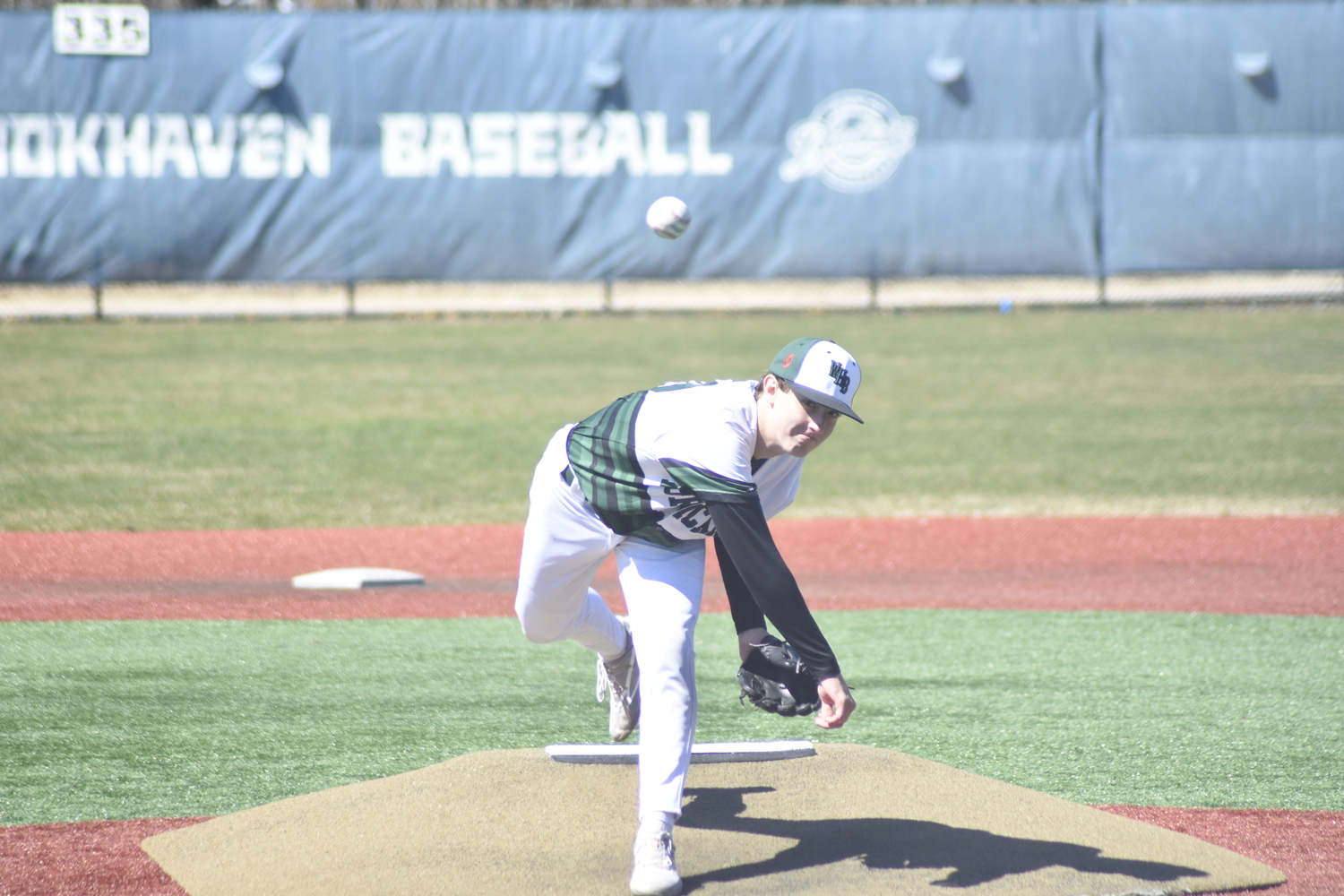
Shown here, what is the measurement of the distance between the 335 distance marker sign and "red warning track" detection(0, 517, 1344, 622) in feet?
33.0

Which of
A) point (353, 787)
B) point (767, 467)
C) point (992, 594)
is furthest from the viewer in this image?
point (992, 594)

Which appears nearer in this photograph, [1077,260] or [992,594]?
[992,594]

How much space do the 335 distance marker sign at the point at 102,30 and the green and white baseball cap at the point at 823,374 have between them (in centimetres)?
1570

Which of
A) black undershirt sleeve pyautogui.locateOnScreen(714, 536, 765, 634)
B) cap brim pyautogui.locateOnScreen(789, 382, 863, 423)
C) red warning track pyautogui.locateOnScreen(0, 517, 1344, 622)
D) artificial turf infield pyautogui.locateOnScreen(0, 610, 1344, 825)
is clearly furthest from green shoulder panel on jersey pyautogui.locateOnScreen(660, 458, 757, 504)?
red warning track pyautogui.locateOnScreen(0, 517, 1344, 622)

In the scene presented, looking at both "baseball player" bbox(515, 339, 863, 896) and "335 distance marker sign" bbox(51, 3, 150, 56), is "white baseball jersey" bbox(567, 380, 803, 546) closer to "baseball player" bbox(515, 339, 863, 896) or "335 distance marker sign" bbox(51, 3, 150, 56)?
"baseball player" bbox(515, 339, 863, 896)

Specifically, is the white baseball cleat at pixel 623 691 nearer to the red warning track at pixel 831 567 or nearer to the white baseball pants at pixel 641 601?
the white baseball pants at pixel 641 601

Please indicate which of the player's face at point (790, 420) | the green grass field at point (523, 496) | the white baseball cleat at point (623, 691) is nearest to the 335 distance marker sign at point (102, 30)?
the green grass field at point (523, 496)

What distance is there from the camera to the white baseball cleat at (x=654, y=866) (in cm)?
349

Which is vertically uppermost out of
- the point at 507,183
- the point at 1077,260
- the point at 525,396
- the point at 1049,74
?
the point at 1049,74

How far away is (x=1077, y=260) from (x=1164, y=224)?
3.92ft

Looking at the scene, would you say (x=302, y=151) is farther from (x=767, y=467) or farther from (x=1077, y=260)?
(x=767, y=467)

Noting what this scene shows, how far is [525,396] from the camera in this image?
13.9 metres

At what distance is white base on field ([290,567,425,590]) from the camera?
24.7ft

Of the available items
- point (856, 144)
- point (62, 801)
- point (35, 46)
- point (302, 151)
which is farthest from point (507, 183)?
point (62, 801)
